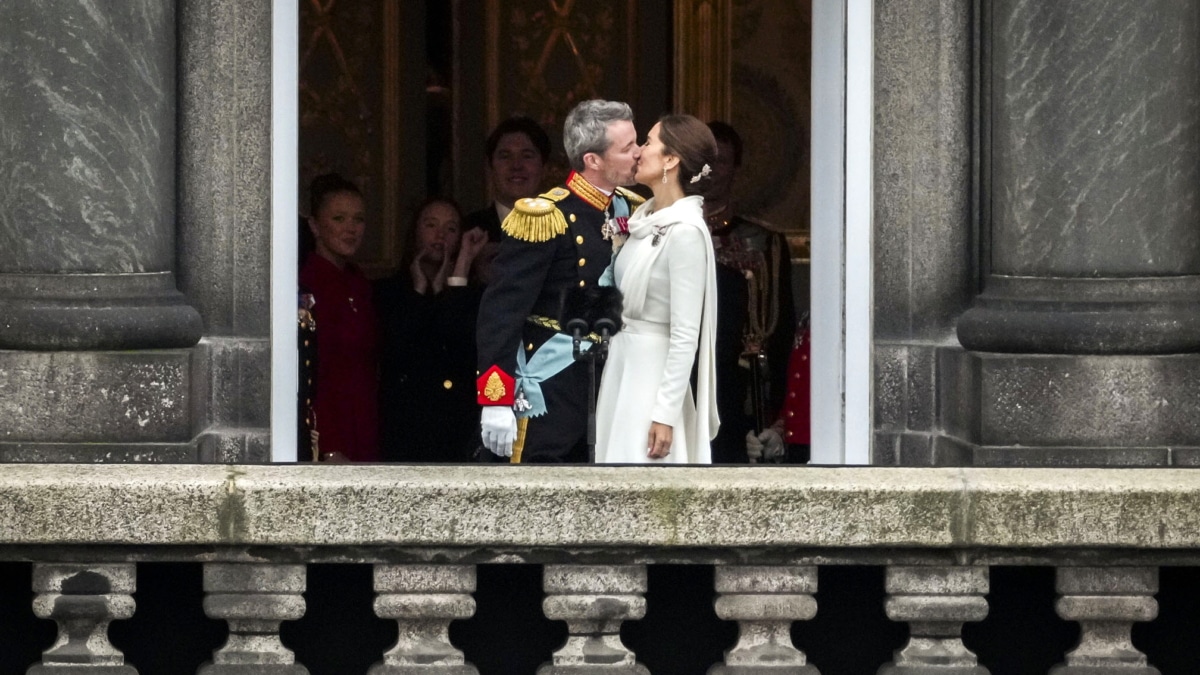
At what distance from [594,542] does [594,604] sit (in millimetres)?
144

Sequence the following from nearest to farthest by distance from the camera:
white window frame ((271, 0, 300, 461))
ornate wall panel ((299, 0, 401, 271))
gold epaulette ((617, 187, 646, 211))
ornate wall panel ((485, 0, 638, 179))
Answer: gold epaulette ((617, 187, 646, 211)) → white window frame ((271, 0, 300, 461)) → ornate wall panel ((299, 0, 401, 271)) → ornate wall panel ((485, 0, 638, 179))

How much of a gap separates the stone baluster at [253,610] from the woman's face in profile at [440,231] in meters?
3.75

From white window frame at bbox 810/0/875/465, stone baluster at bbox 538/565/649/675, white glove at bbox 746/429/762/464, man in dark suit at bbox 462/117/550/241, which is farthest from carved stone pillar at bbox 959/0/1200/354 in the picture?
man in dark suit at bbox 462/117/550/241

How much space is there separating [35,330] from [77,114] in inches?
24.0

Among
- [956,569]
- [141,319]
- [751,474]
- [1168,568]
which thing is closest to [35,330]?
[141,319]

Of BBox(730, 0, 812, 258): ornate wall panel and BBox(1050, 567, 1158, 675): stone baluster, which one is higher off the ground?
BBox(730, 0, 812, 258): ornate wall panel

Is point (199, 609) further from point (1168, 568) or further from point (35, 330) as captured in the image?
point (1168, 568)

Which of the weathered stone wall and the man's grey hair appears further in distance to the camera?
the man's grey hair

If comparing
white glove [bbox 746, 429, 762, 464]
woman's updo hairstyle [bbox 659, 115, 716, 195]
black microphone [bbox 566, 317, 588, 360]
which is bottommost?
white glove [bbox 746, 429, 762, 464]

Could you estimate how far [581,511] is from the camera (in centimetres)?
395

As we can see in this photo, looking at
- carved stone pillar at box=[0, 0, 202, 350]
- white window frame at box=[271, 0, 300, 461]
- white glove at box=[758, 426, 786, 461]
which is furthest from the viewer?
white glove at box=[758, 426, 786, 461]

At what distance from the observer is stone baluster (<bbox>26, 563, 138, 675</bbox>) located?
4.05 metres

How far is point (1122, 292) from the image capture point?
5715mm

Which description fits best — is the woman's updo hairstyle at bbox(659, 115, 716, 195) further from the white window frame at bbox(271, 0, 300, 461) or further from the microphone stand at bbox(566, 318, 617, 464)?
the white window frame at bbox(271, 0, 300, 461)
